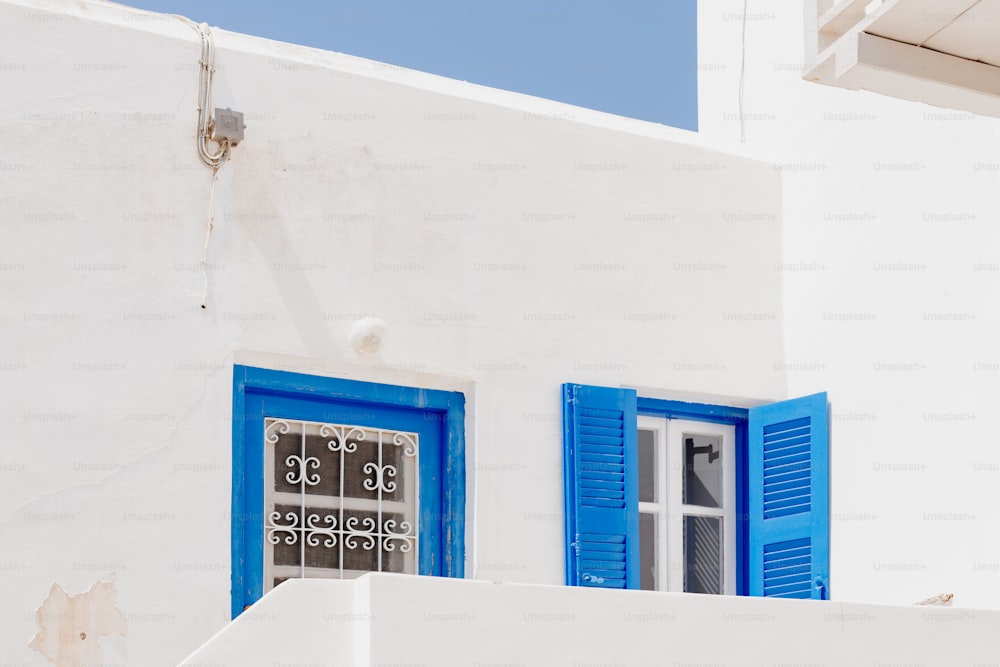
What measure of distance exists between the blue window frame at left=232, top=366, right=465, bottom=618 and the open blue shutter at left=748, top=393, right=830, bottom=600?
5.14ft

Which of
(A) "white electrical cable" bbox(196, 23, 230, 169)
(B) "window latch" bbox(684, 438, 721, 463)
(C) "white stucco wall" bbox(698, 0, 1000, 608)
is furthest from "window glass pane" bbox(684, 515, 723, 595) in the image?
(A) "white electrical cable" bbox(196, 23, 230, 169)

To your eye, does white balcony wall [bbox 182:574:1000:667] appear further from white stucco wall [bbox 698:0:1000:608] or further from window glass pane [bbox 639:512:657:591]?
Answer: window glass pane [bbox 639:512:657:591]

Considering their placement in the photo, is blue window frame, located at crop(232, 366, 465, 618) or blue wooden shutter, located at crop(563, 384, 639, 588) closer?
blue window frame, located at crop(232, 366, 465, 618)

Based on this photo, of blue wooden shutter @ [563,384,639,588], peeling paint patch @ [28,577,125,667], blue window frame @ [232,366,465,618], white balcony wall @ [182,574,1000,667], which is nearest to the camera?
white balcony wall @ [182,574,1000,667]

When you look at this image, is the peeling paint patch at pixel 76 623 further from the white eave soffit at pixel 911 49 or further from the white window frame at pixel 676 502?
the white eave soffit at pixel 911 49

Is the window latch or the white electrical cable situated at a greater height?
the white electrical cable

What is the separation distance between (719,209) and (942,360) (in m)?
1.55

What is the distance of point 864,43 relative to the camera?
14.3 ft

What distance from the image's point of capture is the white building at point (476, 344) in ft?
22.4

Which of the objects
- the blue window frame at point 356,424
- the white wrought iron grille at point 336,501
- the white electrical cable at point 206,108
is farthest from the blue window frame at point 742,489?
the white electrical cable at point 206,108

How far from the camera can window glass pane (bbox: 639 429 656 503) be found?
8289 mm

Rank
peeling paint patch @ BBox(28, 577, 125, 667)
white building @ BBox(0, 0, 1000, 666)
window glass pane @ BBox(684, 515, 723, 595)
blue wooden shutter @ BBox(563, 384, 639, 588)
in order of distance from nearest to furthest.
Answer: peeling paint patch @ BBox(28, 577, 125, 667)
white building @ BBox(0, 0, 1000, 666)
blue wooden shutter @ BBox(563, 384, 639, 588)
window glass pane @ BBox(684, 515, 723, 595)

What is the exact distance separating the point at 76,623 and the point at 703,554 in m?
3.19

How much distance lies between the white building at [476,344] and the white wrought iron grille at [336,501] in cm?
1
